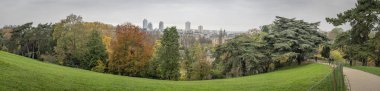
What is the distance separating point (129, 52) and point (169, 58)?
18.8 ft

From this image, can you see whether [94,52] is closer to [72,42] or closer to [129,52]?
[72,42]

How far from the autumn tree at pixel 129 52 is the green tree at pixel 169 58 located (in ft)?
9.16

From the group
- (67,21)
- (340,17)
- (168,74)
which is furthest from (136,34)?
(340,17)

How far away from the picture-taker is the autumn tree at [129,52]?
57531 mm

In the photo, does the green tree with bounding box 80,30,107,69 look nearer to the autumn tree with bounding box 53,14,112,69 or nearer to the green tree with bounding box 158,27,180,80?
the autumn tree with bounding box 53,14,112,69

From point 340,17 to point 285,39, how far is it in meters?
9.95

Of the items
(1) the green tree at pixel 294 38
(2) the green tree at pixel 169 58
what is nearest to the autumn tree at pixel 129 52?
(2) the green tree at pixel 169 58

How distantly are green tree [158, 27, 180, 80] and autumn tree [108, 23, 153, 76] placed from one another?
2792 millimetres

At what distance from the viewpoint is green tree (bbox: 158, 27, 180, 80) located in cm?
5691

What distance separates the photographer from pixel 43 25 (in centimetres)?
9525

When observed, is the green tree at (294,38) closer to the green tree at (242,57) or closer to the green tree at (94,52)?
the green tree at (242,57)

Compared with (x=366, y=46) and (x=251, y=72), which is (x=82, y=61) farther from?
(x=366, y=46)

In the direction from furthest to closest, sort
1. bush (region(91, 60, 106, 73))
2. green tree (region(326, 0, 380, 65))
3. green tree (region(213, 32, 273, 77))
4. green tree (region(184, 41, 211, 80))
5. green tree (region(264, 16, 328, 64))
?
green tree (region(184, 41, 211, 80))
bush (region(91, 60, 106, 73))
green tree (region(213, 32, 273, 77))
green tree (region(264, 16, 328, 64))
green tree (region(326, 0, 380, 65))

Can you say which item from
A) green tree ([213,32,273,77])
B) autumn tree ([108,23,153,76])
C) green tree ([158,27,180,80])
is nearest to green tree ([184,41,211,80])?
green tree ([213,32,273,77])
